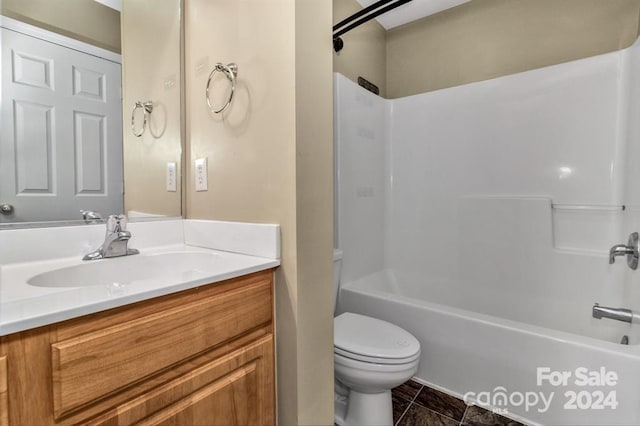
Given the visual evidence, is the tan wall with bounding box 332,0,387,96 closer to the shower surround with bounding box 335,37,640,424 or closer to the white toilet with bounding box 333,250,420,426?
the shower surround with bounding box 335,37,640,424

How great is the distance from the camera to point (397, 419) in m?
1.38

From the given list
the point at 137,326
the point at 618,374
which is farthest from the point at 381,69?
the point at 137,326

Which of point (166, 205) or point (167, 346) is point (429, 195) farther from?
point (167, 346)

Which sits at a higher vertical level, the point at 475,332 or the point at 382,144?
the point at 382,144

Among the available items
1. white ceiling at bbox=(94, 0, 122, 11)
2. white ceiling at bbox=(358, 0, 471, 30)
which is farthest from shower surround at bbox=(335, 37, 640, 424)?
white ceiling at bbox=(94, 0, 122, 11)

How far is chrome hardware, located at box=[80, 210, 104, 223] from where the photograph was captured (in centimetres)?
99

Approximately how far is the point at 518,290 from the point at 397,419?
3.65 ft

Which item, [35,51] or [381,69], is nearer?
[35,51]

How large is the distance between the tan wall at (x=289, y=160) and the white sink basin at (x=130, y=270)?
192 mm

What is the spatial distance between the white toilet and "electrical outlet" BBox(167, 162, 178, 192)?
930 mm

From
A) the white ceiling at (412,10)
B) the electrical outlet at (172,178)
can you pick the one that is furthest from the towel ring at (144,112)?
the white ceiling at (412,10)

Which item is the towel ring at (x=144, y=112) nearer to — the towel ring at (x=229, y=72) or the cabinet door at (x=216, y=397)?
the towel ring at (x=229, y=72)

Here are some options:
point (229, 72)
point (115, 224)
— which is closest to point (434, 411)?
point (115, 224)

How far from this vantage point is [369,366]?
1160 millimetres
